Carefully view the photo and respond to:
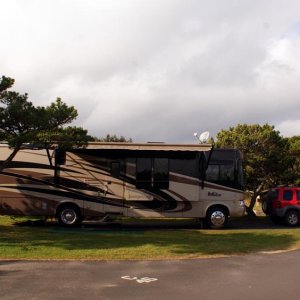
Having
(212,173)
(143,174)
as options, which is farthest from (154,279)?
(212,173)

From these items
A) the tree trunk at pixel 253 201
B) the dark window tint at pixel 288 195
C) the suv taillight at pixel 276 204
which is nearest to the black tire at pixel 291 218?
the suv taillight at pixel 276 204

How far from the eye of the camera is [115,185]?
19.4 meters

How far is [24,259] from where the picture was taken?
36.2 feet

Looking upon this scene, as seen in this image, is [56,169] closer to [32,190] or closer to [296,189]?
[32,190]

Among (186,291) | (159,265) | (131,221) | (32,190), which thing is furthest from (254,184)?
(186,291)

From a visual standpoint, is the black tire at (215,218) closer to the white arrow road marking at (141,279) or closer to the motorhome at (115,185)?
the motorhome at (115,185)

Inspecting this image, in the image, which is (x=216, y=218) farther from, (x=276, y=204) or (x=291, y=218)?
(x=291, y=218)

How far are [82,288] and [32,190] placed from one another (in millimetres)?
11335

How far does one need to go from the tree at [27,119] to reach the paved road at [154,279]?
499 centimetres

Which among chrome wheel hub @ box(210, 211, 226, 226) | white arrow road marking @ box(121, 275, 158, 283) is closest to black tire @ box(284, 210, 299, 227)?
chrome wheel hub @ box(210, 211, 226, 226)

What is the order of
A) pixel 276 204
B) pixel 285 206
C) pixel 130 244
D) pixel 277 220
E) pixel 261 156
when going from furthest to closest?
1. pixel 261 156
2. pixel 277 220
3. pixel 276 204
4. pixel 285 206
5. pixel 130 244

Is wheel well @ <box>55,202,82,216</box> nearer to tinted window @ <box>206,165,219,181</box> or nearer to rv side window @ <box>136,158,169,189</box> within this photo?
rv side window @ <box>136,158,169,189</box>

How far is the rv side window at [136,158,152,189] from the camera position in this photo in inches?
764

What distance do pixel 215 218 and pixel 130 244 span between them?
6.74 m
